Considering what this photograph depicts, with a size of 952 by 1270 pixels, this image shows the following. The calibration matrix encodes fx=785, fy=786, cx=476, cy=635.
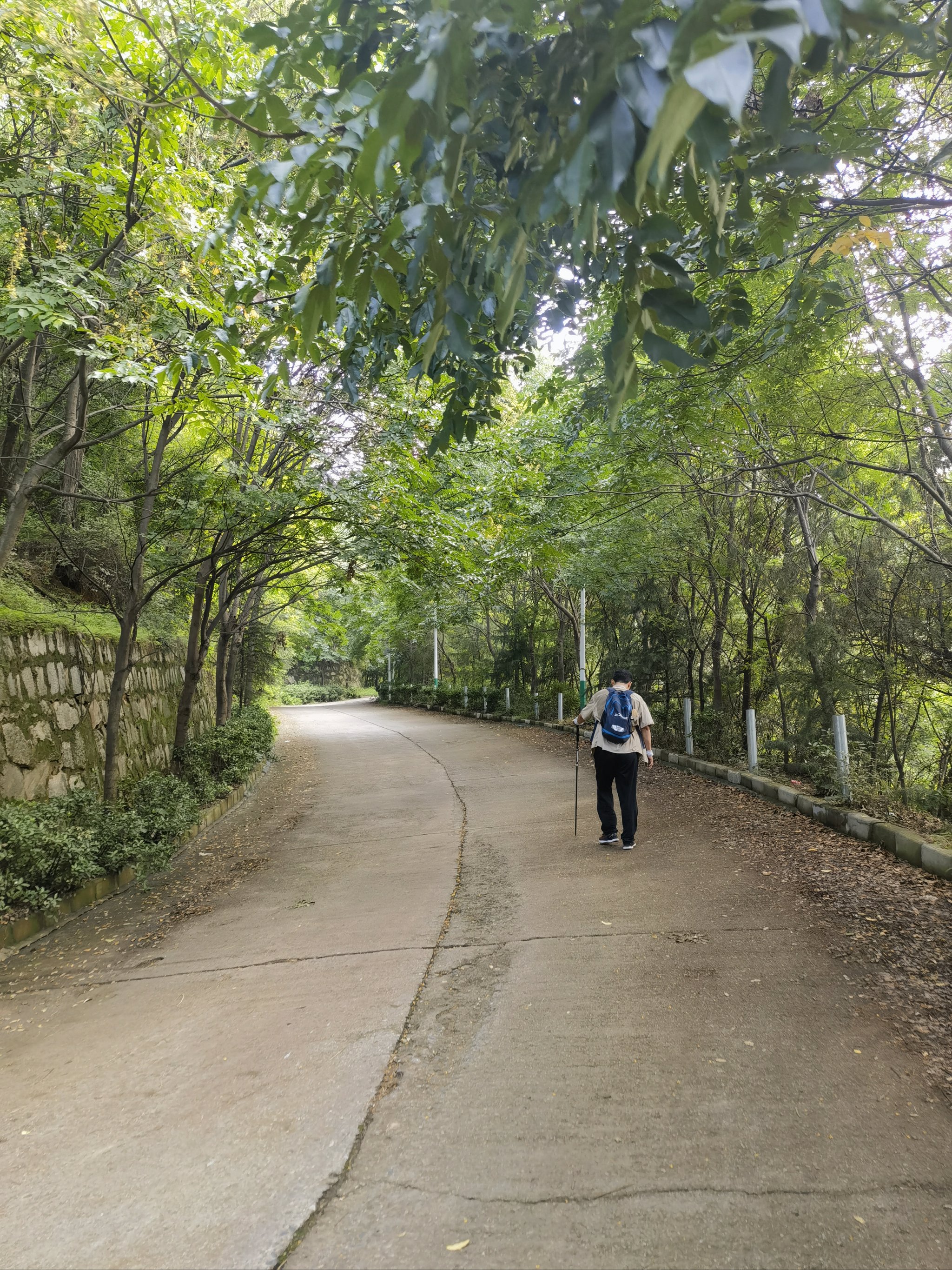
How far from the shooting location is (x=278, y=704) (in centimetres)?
5250

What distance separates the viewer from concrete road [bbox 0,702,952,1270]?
250 centimetres

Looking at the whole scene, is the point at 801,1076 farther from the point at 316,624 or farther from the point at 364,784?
the point at 316,624

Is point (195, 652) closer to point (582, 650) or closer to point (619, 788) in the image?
point (619, 788)

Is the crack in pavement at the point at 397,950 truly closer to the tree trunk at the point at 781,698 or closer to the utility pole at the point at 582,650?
the tree trunk at the point at 781,698

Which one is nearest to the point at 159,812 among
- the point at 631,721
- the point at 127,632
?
the point at 127,632

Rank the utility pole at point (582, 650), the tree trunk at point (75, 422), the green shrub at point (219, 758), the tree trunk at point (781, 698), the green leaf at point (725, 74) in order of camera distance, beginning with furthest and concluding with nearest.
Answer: the utility pole at point (582, 650), the green shrub at point (219, 758), the tree trunk at point (781, 698), the tree trunk at point (75, 422), the green leaf at point (725, 74)

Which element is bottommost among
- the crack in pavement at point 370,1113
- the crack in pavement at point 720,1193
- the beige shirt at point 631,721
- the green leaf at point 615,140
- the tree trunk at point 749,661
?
the crack in pavement at point 370,1113

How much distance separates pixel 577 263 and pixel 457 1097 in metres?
3.21

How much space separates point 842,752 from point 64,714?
841cm

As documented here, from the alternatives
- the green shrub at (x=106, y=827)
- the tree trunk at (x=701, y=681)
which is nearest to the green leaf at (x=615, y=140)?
the green shrub at (x=106, y=827)

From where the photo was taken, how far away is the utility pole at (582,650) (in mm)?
19344

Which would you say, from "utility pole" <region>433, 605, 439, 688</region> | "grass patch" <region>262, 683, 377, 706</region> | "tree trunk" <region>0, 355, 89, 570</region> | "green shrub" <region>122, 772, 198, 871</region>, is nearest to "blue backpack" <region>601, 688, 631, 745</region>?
"green shrub" <region>122, 772, 198, 871</region>

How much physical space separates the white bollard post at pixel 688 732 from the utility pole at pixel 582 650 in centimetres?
552

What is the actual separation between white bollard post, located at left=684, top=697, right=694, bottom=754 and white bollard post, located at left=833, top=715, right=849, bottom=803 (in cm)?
493
